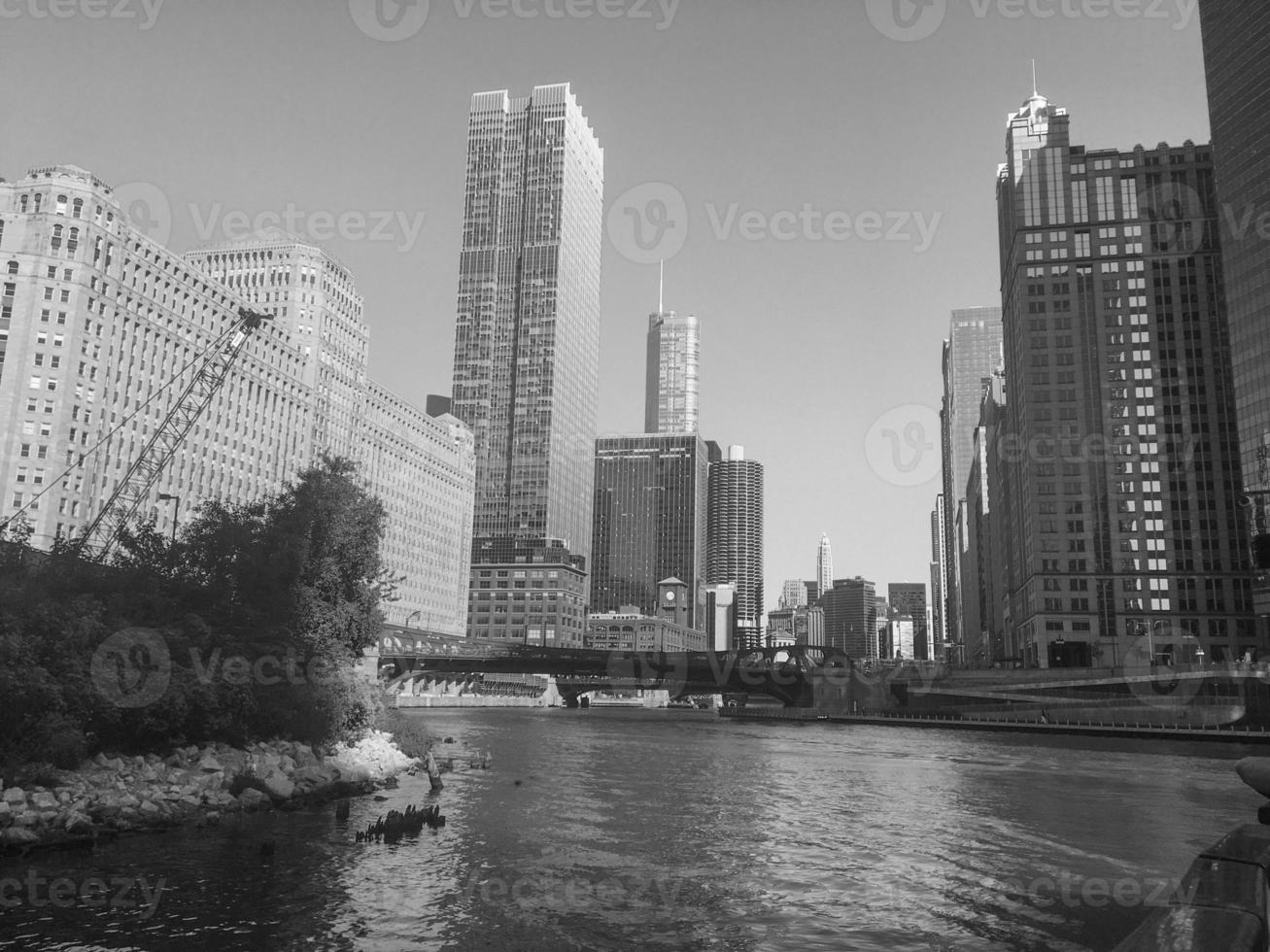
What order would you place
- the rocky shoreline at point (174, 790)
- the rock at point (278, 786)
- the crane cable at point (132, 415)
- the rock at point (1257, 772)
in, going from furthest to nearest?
1. the crane cable at point (132, 415)
2. the rock at point (278, 786)
3. the rocky shoreline at point (174, 790)
4. the rock at point (1257, 772)

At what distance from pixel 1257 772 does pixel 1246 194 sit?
186727 millimetres

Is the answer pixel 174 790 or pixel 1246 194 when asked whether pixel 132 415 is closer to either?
pixel 174 790

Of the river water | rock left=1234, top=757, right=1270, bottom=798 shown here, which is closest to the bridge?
the river water

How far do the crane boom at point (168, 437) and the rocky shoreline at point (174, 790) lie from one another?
99136mm

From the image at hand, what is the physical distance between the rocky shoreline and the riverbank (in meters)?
110

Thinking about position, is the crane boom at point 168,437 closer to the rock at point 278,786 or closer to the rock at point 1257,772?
the rock at point 278,786

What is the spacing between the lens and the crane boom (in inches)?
5812

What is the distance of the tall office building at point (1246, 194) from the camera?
521 feet

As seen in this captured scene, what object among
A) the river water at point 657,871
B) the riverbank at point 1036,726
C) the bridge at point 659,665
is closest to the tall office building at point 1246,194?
the riverbank at point 1036,726

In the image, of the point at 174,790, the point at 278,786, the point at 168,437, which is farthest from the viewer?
the point at 168,437

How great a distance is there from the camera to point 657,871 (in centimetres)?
3681

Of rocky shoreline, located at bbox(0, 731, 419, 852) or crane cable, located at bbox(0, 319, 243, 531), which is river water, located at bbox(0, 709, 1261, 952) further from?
crane cable, located at bbox(0, 319, 243, 531)

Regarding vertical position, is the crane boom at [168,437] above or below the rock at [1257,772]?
above

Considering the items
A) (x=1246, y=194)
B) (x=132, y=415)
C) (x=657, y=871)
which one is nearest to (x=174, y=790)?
(x=657, y=871)
